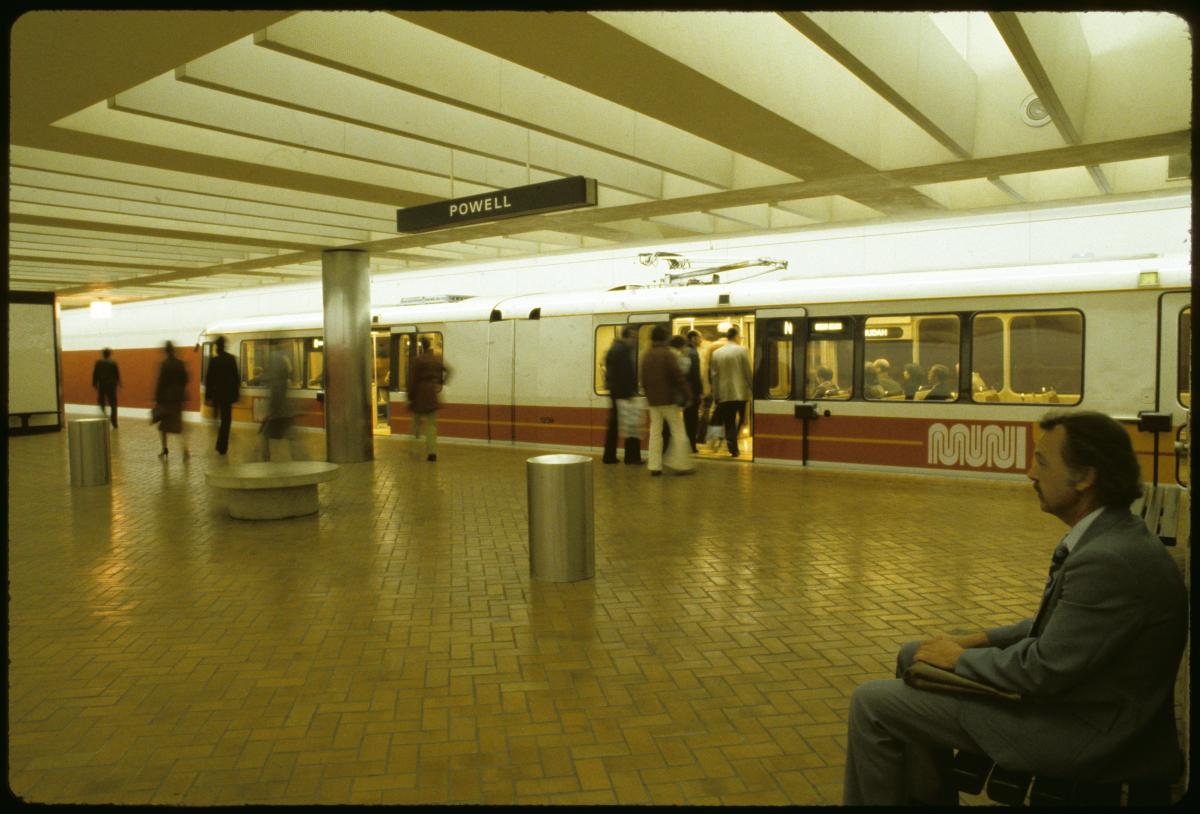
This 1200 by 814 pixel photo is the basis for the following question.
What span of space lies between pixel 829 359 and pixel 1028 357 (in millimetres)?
2469

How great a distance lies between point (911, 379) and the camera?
36.1 ft

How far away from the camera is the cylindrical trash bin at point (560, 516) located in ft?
20.5

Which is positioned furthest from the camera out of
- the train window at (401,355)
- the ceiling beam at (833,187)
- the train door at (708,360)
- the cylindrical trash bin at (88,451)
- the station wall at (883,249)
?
the train window at (401,355)

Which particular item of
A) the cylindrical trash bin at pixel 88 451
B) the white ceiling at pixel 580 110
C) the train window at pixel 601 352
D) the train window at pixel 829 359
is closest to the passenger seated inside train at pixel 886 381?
the train window at pixel 829 359

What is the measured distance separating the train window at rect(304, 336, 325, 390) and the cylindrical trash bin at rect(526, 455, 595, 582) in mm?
13426

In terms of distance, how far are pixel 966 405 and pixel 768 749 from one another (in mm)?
8064

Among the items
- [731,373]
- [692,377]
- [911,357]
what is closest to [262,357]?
[692,377]

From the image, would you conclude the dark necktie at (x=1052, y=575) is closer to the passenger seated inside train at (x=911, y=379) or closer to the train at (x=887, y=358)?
the train at (x=887, y=358)

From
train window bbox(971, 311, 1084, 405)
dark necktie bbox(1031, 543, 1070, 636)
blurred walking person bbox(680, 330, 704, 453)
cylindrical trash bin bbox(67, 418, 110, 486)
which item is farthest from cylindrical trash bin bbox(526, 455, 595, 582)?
cylindrical trash bin bbox(67, 418, 110, 486)

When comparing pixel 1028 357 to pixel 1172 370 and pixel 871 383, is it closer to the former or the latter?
pixel 1172 370

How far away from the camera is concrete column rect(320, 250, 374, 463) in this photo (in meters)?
13.8

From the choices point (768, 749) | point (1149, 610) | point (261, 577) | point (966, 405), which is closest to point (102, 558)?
point (261, 577)

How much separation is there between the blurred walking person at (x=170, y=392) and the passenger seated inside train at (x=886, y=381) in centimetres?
1068

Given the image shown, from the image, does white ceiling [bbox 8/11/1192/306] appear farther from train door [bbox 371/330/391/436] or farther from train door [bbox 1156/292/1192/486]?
train door [bbox 371/330/391/436]
